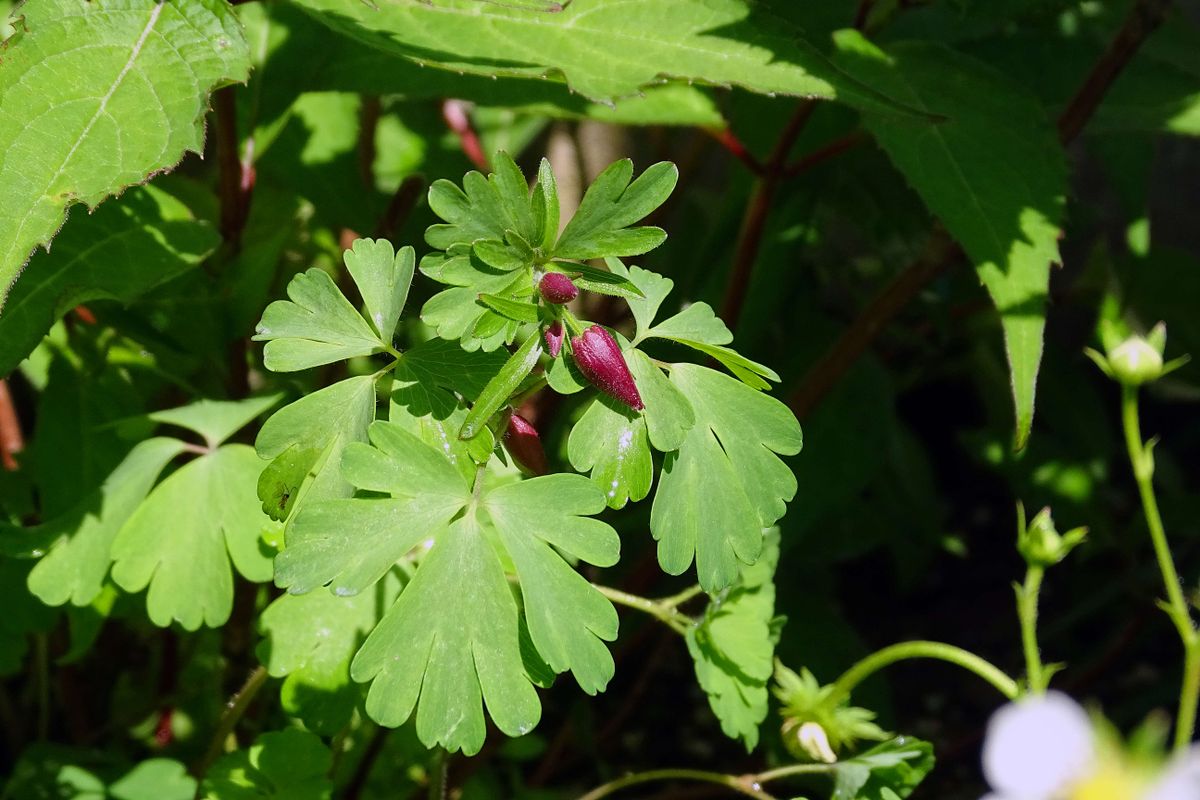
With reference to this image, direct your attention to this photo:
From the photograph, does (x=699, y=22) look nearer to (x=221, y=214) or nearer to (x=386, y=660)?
(x=221, y=214)

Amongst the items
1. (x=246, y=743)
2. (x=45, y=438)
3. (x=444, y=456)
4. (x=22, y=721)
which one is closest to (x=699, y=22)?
(x=444, y=456)

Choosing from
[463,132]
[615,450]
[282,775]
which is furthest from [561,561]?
[463,132]

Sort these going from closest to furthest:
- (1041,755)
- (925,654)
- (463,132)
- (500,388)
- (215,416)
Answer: (1041,755) → (500,388) → (925,654) → (215,416) → (463,132)

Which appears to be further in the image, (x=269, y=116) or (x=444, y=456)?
(x=269, y=116)

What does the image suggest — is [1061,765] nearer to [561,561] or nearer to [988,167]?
[561,561]

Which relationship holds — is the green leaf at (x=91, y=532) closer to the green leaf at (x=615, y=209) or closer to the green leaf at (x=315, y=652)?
the green leaf at (x=315, y=652)

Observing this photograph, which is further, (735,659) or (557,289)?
(735,659)
